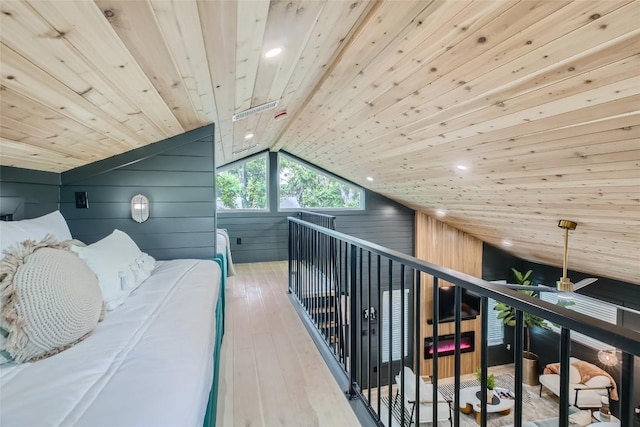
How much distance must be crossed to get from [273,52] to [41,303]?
61.0 inches

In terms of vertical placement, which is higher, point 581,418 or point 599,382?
point 599,382

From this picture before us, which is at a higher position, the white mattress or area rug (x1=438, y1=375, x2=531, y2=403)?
the white mattress

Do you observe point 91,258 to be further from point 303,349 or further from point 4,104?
point 303,349

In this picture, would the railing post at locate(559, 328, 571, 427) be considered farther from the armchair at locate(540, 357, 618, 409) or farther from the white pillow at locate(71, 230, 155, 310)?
the armchair at locate(540, 357, 618, 409)

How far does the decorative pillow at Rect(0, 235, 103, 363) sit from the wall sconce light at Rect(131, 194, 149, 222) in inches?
60.4

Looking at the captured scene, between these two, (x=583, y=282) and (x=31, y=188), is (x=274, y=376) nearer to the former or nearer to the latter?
(x=31, y=188)

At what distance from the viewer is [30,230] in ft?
5.50

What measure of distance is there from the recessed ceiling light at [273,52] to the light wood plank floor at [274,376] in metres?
1.93

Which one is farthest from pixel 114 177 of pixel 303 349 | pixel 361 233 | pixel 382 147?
pixel 361 233

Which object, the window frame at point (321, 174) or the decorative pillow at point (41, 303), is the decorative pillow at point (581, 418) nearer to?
the window frame at point (321, 174)

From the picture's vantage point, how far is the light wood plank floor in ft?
5.62

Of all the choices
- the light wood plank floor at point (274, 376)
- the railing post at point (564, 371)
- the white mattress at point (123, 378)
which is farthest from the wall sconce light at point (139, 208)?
the railing post at point (564, 371)

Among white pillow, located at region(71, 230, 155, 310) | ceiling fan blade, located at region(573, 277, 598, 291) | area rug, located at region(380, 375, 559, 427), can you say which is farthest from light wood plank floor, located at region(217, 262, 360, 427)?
ceiling fan blade, located at region(573, 277, 598, 291)

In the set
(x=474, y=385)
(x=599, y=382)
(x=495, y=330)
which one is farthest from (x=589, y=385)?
(x=495, y=330)
